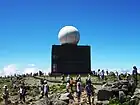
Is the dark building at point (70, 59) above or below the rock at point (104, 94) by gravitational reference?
above

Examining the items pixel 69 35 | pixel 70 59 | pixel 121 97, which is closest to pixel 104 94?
pixel 121 97

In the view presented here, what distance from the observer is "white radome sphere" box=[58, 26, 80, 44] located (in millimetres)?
66250

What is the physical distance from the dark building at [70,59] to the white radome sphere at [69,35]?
1.77 m

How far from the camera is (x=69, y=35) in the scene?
6619 cm

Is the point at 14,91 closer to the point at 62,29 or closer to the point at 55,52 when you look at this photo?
the point at 55,52

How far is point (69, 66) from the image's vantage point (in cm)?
6303

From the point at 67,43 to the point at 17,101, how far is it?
1281 inches

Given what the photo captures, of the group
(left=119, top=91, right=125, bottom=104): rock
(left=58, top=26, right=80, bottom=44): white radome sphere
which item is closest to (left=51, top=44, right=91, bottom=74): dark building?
(left=58, top=26, right=80, bottom=44): white radome sphere

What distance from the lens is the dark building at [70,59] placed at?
63.0 m

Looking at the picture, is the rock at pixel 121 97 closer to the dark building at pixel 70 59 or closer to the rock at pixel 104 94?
the rock at pixel 104 94

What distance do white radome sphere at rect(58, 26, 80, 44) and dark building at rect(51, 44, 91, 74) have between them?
1771 mm

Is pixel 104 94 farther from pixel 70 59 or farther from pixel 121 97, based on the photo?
pixel 70 59

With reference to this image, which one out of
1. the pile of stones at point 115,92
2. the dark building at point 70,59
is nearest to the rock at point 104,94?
the pile of stones at point 115,92

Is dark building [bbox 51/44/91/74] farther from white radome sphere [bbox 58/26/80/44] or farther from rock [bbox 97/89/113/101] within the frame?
rock [bbox 97/89/113/101]
